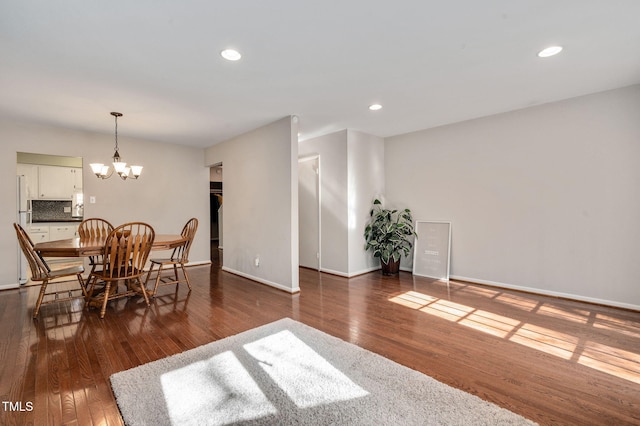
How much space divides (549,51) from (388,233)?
303 centimetres

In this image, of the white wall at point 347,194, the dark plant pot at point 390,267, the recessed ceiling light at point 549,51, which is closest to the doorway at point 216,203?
the white wall at point 347,194

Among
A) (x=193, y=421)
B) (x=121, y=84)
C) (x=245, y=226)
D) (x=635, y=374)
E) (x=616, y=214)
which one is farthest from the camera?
(x=245, y=226)

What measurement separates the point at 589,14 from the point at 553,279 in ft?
9.76

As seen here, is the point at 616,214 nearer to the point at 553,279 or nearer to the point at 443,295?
the point at 553,279

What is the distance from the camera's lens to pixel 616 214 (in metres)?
3.25

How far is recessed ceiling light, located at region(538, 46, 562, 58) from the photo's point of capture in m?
2.39

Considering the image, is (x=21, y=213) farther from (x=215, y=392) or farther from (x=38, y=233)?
(x=215, y=392)

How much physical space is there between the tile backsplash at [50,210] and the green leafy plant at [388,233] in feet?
20.1

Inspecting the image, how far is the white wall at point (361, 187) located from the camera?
4.83m

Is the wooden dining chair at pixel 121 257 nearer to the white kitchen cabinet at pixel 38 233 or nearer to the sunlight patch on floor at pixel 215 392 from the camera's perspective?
the sunlight patch on floor at pixel 215 392

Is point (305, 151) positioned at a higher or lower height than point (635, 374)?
higher

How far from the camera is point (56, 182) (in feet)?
19.2

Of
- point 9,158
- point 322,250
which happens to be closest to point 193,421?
point 322,250

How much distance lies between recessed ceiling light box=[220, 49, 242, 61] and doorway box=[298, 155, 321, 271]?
9.57 ft
